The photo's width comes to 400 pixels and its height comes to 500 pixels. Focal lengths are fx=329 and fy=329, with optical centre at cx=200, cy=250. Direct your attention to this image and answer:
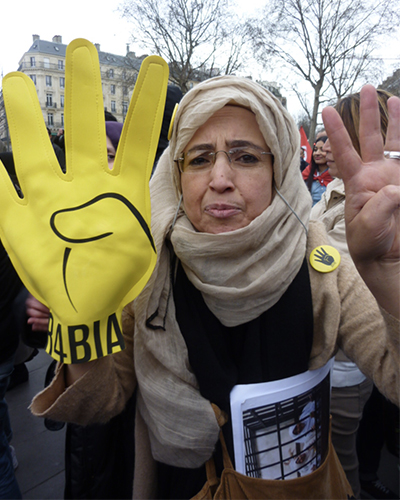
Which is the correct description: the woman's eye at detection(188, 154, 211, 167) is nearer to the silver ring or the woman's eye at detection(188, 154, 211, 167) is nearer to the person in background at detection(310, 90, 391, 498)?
the silver ring

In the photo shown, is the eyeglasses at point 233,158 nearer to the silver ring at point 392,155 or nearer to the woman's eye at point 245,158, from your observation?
the woman's eye at point 245,158

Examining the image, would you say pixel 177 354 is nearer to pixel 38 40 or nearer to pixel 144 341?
pixel 144 341

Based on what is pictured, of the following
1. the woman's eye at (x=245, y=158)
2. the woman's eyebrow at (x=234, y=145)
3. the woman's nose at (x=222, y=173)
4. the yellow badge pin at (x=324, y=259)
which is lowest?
the yellow badge pin at (x=324, y=259)

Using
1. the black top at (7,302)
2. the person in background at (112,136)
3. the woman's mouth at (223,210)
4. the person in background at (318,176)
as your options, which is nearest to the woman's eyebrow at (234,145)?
the woman's mouth at (223,210)

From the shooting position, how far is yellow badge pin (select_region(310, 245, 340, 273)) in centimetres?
111

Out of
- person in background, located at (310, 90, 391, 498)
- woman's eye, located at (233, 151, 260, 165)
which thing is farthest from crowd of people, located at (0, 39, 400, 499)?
person in background, located at (310, 90, 391, 498)

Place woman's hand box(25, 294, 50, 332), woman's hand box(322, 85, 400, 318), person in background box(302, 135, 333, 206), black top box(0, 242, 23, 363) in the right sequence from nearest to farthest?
1. woman's hand box(322, 85, 400, 318)
2. woman's hand box(25, 294, 50, 332)
3. black top box(0, 242, 23, 363)
4. person in background box(302, 135, 333, 206)

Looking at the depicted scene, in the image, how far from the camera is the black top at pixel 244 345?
3.47 feet

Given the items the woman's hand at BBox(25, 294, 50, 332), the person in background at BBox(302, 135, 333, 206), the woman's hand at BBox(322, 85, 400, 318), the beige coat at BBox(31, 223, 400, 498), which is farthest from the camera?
the person in background at BBox(302, 135, 333, 206)

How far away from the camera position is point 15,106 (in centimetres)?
97

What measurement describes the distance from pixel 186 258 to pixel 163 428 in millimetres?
571

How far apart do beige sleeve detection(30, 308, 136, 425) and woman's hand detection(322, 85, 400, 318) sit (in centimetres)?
84

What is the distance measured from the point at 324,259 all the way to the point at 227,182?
43 cm

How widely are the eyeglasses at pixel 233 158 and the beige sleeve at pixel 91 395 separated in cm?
69
